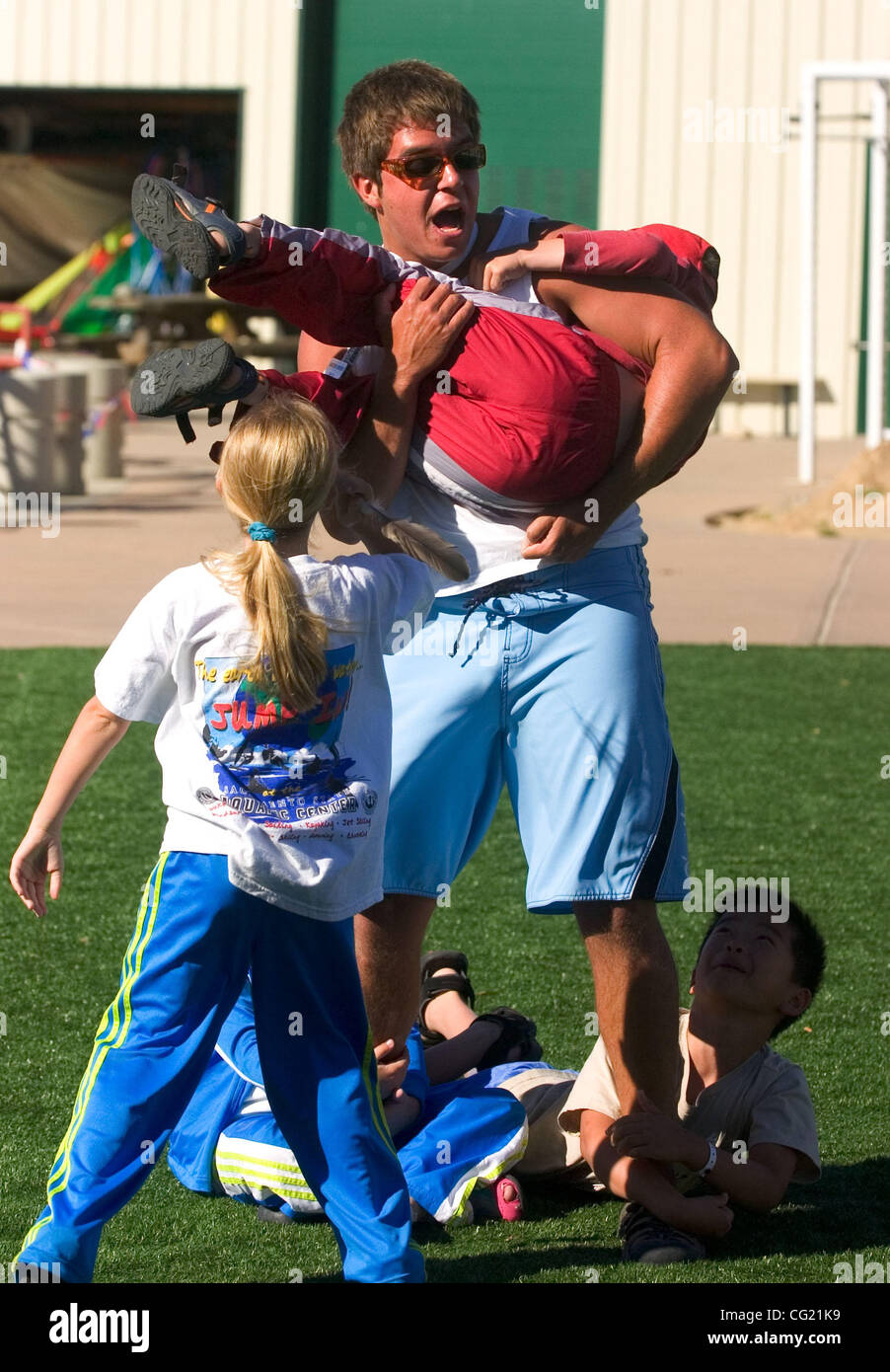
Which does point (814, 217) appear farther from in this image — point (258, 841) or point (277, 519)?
point (258, 841)

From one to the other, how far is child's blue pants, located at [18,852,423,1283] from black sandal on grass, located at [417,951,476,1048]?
1.06 m

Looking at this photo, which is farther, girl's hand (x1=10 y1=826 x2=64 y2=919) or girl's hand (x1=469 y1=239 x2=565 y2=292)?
girl's hand (x1=469 y1=239 x2=565 y2=292)

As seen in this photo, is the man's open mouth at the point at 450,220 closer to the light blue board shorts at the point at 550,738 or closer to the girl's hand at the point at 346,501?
the girl's hand at the point at 346,501

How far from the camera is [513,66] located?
739 inches

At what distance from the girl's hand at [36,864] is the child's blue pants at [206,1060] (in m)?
0.15

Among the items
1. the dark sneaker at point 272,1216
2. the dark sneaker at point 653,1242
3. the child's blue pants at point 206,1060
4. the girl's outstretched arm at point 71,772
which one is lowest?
the dark sneaker at point 272,1216

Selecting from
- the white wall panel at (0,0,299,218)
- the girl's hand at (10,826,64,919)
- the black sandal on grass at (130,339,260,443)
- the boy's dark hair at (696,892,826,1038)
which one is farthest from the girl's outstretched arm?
the white wall panel at (0,0,299,218)

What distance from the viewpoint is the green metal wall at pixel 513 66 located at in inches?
735

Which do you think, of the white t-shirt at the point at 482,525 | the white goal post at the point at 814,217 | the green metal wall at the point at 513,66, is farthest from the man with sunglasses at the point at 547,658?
the green metal wall at the point at 513,66

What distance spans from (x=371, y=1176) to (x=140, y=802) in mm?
3305

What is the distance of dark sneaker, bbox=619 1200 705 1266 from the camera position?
2846mm

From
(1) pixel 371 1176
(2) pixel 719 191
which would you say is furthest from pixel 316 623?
(2) pixel 719 191

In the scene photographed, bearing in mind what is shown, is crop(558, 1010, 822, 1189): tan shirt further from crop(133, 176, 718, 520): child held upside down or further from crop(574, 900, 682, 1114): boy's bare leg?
crop(133, 176, 718, 520): child held upside down
